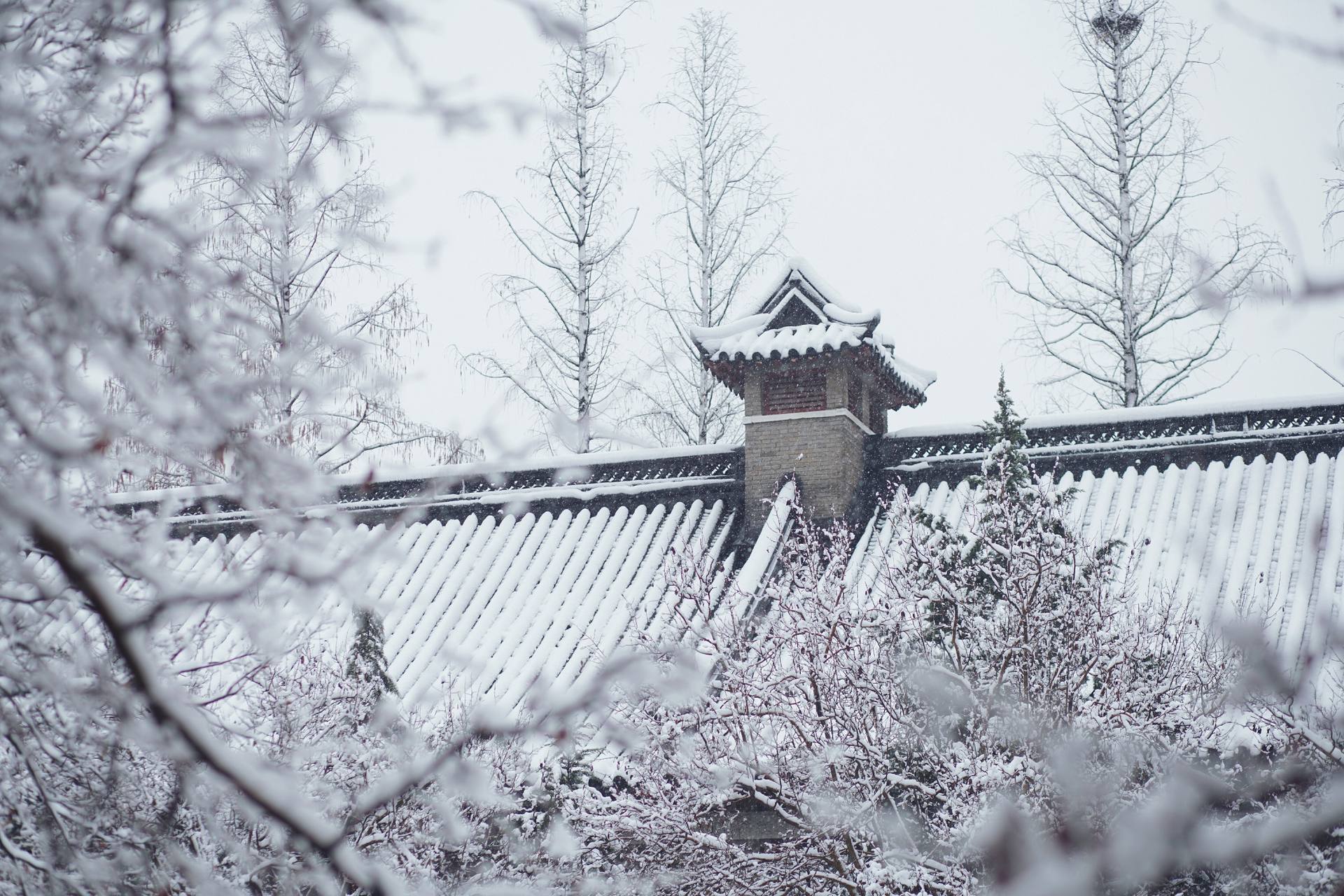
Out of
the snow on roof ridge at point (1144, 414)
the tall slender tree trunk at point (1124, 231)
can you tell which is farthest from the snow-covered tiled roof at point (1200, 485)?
the tall slender tree trunk at point (1124, 231)

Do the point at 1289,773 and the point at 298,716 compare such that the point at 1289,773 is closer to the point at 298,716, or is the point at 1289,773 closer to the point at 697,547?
the point at 298,716

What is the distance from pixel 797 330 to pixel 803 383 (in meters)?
0.57

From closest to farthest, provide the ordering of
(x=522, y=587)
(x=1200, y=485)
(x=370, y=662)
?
(x=370, y=662), (x=1200, y=485), (x=522, y=587)

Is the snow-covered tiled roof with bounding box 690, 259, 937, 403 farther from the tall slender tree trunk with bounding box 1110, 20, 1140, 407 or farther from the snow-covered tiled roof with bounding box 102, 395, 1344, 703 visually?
the tall slender tree trunk with bounding box 1110, 20, 1140, 407

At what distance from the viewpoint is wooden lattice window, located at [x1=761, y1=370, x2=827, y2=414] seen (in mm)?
13625

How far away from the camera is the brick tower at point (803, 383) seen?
13281 mm

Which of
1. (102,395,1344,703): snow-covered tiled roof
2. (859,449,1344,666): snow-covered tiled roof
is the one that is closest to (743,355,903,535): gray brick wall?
(102,395,1344,703): snow-covered tiled roof

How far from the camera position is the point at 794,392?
541 inches

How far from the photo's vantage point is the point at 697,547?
506 inches

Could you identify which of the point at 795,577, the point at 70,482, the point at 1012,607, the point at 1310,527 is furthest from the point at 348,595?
the point at 1310,527

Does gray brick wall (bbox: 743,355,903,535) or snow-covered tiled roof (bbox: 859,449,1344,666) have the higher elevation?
gray brick wall (bbox: 743,355,903,535)

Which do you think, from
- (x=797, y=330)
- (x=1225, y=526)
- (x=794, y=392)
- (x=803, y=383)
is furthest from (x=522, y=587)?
(x=1225, y=526)

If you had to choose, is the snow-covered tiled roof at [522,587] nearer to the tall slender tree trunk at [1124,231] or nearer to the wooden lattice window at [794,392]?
the wooden lattice window at [794,392]

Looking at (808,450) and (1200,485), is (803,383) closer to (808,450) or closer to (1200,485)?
(808,450)
